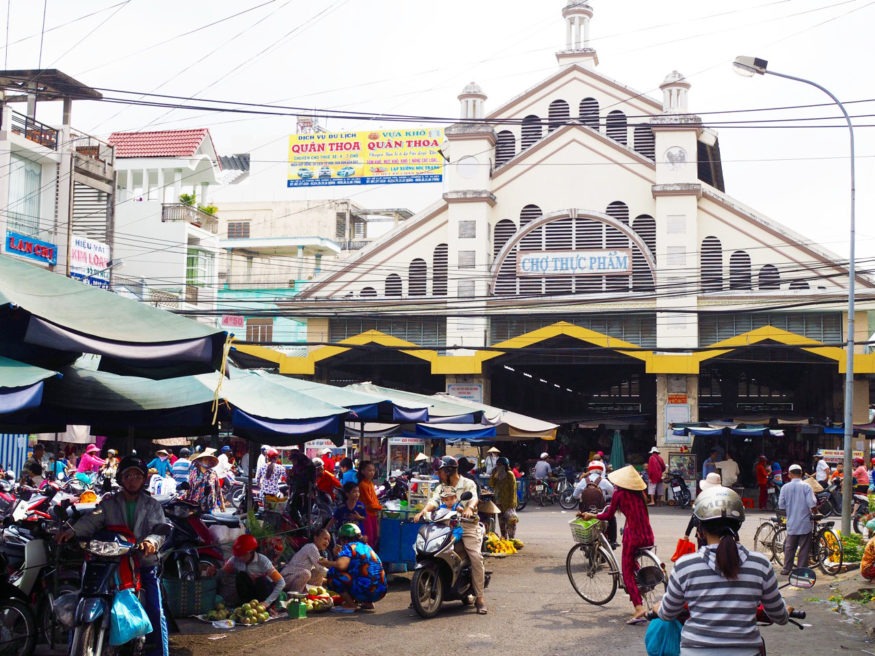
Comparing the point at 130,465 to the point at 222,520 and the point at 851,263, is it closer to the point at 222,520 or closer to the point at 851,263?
the point at 222,520

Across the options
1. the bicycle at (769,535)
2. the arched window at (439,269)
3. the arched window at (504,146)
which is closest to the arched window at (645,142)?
the arched window at (504,146)

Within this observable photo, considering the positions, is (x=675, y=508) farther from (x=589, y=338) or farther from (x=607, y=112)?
(x=607, y=112)

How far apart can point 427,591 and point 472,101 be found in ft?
105

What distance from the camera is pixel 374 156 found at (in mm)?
57812

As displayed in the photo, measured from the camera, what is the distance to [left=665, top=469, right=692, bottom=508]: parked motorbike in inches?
1245

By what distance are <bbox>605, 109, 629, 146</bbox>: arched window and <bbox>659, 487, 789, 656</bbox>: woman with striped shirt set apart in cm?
3598

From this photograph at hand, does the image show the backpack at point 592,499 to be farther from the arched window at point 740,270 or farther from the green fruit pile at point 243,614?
the arched window at point 740,270

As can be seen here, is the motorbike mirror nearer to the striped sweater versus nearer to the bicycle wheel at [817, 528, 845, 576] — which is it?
the striped sweater

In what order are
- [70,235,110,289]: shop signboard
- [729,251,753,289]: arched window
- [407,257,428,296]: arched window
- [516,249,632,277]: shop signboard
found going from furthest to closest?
[407,257,428,296]: arched window
[516,249,632,277]: shop signboard
[729,251,753,289]: arched window
[70,235,110,289]: shop signboard

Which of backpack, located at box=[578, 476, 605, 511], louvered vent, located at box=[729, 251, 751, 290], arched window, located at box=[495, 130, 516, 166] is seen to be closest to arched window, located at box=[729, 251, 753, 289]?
louvered vent, located at box=[729, 251, 751, 290]

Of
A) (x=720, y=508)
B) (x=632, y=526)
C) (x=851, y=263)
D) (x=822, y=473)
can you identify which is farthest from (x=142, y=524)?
(x=822, y=473)

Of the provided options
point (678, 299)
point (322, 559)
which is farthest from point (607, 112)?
point (322, 559)

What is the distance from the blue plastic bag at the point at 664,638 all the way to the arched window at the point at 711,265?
32478 millimetres

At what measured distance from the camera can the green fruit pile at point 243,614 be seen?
10.9m
